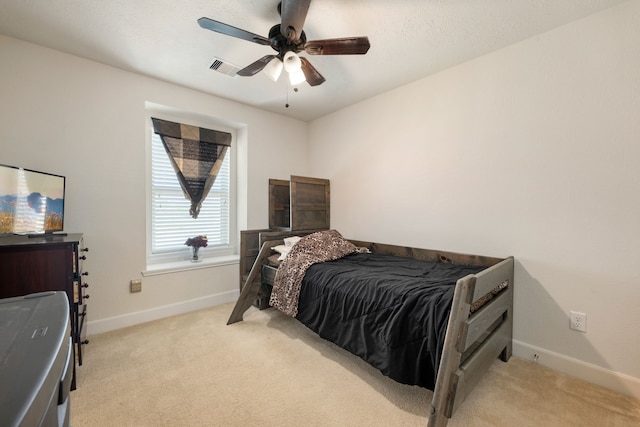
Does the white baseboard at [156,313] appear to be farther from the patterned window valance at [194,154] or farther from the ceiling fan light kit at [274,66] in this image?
the ceiling fan light kit at [274,66]

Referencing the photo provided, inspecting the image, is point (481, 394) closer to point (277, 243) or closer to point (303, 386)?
point (303, 386)

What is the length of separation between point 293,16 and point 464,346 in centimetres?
192

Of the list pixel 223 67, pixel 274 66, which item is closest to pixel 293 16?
pixel 274 66

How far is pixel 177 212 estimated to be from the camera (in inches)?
123

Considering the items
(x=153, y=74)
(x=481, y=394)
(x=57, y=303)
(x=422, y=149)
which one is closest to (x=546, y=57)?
(x=422, y=149)

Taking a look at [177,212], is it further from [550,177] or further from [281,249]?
[550,177]

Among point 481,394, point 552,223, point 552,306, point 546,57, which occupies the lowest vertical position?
point 481,394

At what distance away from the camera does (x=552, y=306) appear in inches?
74.4

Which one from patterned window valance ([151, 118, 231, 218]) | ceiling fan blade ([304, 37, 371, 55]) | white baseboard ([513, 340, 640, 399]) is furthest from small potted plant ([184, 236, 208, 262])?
white baseboard ([513, 340, 640, 399])

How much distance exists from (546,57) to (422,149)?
1050 mm

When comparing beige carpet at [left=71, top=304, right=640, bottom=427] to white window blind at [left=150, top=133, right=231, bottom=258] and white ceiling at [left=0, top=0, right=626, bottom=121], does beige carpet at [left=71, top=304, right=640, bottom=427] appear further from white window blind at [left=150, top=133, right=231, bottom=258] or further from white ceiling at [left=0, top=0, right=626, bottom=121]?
white ceiling at [left=0, top=0, right=626, bottom=121]

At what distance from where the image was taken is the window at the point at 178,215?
2969 millimetres

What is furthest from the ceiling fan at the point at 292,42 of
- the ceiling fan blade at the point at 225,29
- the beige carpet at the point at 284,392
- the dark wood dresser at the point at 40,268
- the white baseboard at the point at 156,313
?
the white baseboard at the point at 156,313

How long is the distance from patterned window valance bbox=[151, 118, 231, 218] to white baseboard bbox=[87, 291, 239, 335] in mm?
987
